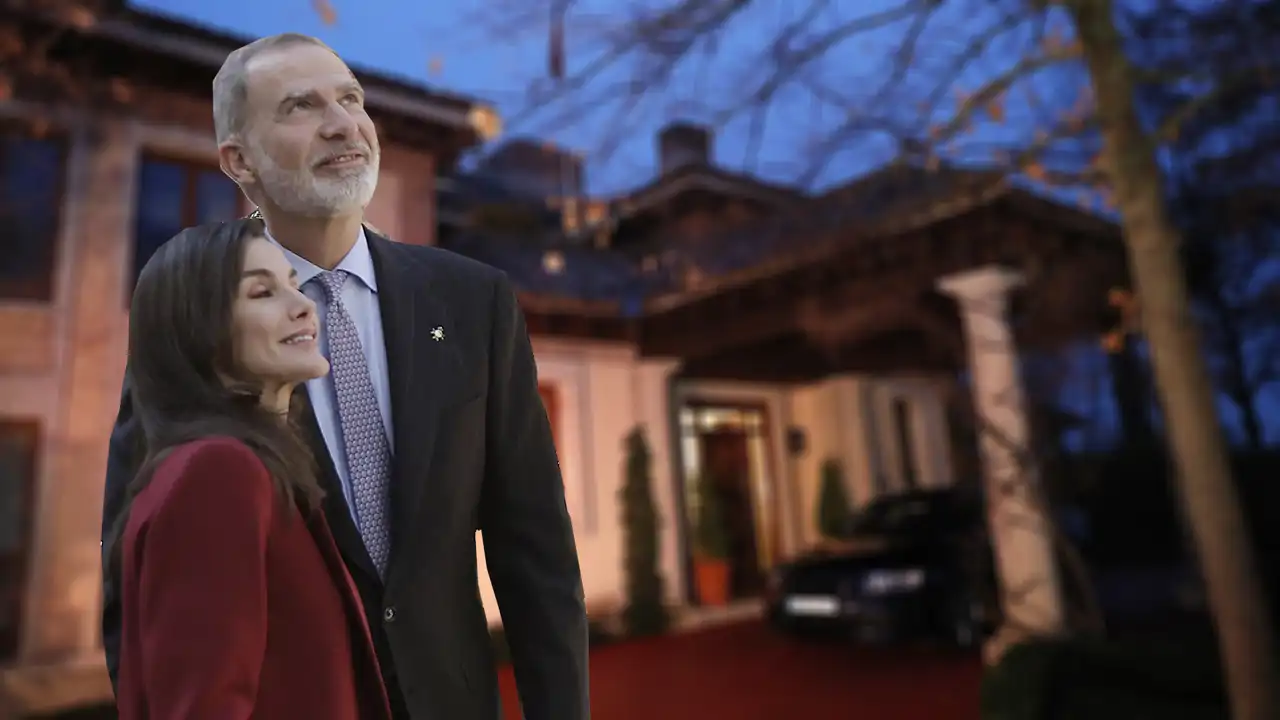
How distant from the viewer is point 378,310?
2.73 feet

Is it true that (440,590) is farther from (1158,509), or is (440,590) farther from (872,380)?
(872,380)

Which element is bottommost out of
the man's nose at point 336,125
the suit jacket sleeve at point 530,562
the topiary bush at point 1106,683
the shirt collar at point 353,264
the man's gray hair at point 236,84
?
the topiary bush at point 1106,683

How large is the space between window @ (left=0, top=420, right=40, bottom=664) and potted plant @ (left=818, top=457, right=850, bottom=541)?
27.4 feet

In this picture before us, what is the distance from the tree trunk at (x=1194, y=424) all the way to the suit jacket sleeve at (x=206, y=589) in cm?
344

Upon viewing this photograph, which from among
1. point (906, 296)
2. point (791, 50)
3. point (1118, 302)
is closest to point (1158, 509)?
point (1118, 302)

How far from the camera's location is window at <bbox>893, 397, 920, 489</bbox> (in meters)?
11.4

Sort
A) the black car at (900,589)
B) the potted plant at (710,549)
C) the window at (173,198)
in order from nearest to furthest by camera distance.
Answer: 1. the window at (173,198)
2. the black car at (900,589)
3. the potted plant at (710,549)

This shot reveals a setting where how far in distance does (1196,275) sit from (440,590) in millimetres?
7663

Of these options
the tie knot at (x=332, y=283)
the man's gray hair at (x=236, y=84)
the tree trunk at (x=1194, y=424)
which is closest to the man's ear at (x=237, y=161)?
the man's gray hair at (x=236, y=84)

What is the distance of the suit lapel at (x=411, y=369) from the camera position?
0.77 meters

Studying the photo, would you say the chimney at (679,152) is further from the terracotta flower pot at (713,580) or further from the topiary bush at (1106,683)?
the topiary bush at (1106,683)

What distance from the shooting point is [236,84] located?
0.76 metres

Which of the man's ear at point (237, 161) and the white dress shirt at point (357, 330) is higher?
the man's ear at point (237, 161)

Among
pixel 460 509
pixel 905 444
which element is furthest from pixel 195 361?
pixel 905 444
